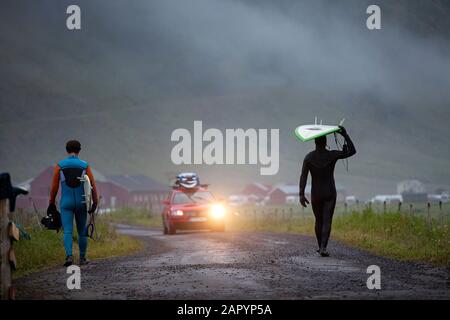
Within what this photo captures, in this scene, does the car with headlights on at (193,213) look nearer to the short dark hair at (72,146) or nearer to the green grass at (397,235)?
the green grass at (397,235)

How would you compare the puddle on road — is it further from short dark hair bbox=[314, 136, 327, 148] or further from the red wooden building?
the red wooden building

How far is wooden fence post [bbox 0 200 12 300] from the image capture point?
7.69 meters

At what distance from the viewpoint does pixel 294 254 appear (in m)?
13.9

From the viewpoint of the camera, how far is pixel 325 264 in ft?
38.8

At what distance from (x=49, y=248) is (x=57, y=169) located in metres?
3.20

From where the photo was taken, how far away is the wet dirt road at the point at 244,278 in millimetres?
8305

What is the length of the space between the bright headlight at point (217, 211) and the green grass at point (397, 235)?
2.94 m

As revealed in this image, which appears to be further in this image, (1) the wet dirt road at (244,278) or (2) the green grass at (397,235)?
(2) the green grass at (397,235)

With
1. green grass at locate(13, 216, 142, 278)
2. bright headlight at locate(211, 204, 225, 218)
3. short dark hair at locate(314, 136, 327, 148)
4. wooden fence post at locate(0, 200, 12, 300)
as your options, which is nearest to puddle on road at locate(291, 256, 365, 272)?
short dark hair at locate(314, 136, 327, 148)

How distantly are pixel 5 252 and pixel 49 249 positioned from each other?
6.78m

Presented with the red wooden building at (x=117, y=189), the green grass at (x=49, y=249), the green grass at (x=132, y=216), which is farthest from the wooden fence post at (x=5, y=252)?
the red wooden building at (x=117, y=189)

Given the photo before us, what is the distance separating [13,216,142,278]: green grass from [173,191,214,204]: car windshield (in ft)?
20.2

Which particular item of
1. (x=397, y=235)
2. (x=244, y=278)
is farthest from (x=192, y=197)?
(x=244, y=278)

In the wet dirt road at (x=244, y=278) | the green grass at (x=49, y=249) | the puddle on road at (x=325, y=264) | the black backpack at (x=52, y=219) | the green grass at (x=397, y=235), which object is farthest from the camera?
the green grass at (x=397, y=235)
